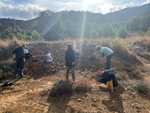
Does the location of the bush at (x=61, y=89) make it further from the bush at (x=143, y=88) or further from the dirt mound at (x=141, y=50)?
the dirt mound at (x=141, y=50)

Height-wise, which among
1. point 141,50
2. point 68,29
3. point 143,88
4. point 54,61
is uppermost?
point 68,29

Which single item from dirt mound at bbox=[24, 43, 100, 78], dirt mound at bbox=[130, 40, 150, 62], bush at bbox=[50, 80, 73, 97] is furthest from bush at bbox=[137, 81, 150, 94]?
dirt mound at bbox=[130, 40, 150, 62]

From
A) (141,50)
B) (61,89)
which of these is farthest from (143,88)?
(141,50)

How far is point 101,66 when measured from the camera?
770 cm

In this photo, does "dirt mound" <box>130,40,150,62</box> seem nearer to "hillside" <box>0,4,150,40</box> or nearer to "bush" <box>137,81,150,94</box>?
"bush" <box>137,81,150,94</box>

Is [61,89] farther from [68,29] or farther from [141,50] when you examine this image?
[68,29]

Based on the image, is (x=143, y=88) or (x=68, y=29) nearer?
(x=143, y=88)

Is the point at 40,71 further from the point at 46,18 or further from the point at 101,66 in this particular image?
the point at 46,18

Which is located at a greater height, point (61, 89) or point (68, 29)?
point (68, 29)

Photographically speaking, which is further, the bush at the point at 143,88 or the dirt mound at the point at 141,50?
the dirt mound at the point at 141,50

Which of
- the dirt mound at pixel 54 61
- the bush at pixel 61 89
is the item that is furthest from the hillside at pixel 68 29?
the bush at pixel 61 89

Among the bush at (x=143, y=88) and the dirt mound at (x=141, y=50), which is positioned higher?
the dirt mound at (x=141, y=50)

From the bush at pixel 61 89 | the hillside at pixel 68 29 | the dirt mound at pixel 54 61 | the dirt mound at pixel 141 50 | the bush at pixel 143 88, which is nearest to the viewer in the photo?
the bush at pixel 61 89

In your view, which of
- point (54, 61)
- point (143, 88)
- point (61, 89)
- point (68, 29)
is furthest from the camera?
point (68, 29)
